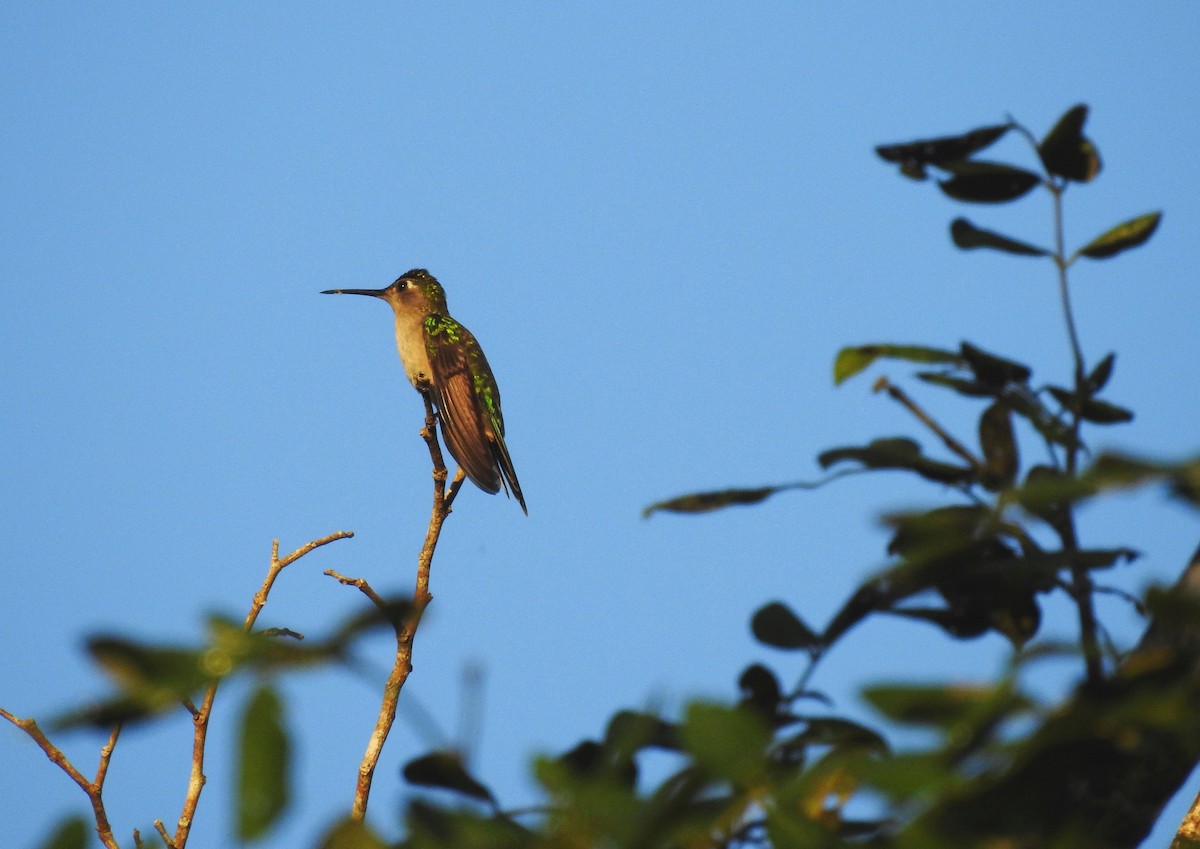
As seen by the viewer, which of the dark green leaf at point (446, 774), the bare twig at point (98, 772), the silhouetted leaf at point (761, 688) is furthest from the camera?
the bare twig at point (98, 772)

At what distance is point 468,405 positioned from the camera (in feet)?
30.6

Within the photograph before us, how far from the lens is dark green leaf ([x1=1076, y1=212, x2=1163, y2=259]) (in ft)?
5.88

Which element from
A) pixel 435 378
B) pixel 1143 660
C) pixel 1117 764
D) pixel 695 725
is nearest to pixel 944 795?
pixel 695 725

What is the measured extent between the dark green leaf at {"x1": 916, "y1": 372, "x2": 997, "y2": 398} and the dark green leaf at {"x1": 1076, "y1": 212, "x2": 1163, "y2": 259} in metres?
0.27

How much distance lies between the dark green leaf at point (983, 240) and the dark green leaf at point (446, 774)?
114cm

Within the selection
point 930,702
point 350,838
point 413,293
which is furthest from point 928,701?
point 413,293

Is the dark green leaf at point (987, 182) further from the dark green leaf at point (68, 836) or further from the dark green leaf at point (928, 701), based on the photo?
the dark green leaf at point (68, 836)

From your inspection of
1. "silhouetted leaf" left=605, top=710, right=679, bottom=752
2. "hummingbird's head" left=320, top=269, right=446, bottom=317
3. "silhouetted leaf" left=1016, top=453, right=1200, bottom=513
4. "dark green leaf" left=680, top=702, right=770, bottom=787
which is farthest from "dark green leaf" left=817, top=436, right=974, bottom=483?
"hummingbird's head" left=320, top=269, right=446, bottom=317

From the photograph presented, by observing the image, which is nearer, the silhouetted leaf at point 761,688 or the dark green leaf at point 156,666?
the dark green leaf at point 156,666

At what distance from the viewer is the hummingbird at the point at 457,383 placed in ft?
28.7

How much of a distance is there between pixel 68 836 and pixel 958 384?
1.38 m

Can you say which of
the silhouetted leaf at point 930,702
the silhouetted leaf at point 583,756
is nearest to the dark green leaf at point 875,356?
the silhouetted leaf at point 583,756

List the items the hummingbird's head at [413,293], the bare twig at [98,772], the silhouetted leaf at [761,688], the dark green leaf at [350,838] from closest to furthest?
the dark green leaf at [350,838] < the silhouetted leaf at [761,688] < the bare twig at [98,772] < the hummingbird's head at [413,293]

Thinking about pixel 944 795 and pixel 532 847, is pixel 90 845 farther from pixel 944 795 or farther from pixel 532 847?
pixel 944 795
